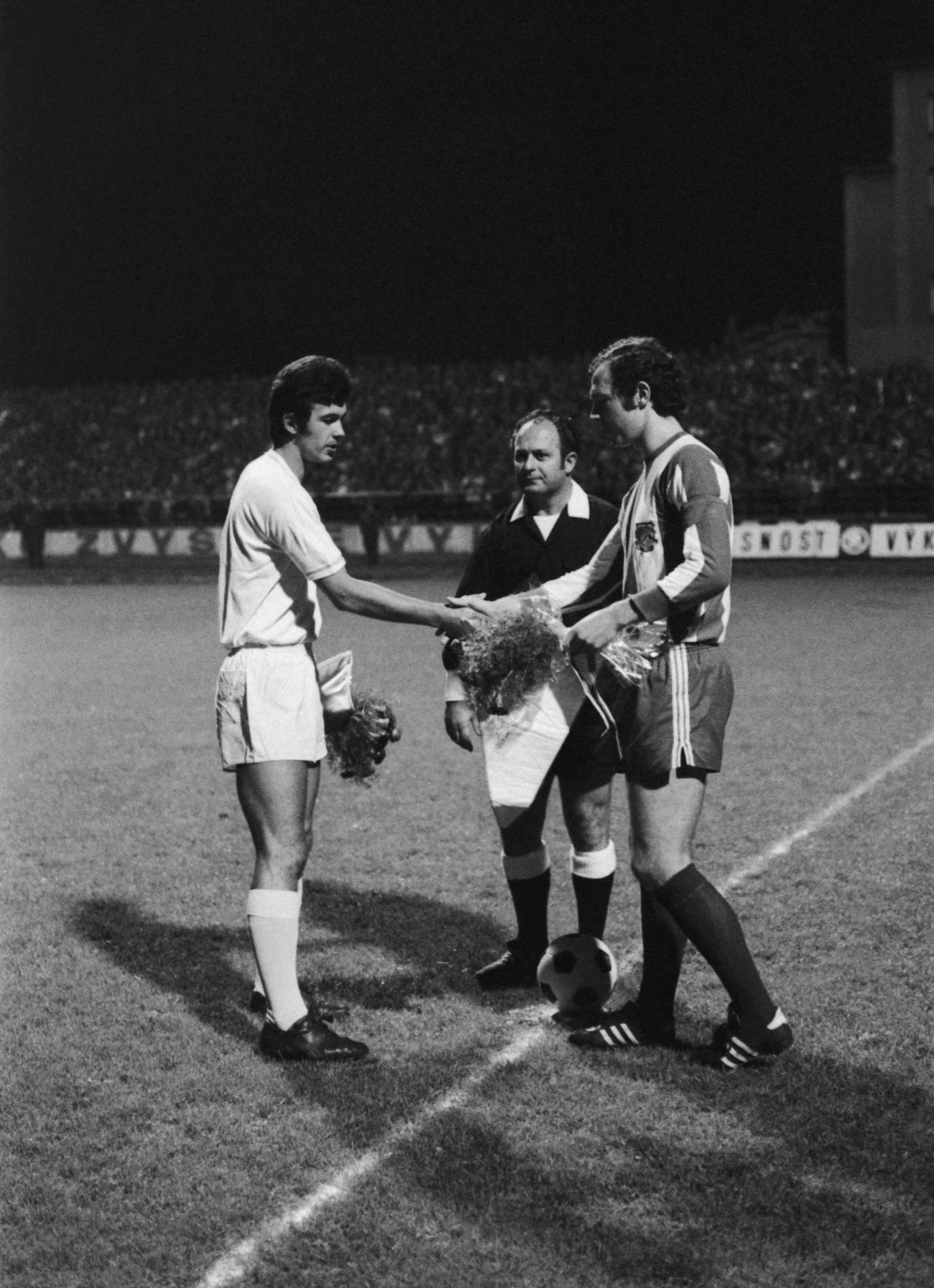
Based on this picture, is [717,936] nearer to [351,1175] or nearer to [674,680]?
[674,680]

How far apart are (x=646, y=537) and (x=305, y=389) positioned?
111 centimetres

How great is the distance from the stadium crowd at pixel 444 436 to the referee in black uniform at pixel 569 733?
77.2 feet

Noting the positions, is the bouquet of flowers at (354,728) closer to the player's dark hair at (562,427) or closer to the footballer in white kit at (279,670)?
the footballer in white kit at (279,670)

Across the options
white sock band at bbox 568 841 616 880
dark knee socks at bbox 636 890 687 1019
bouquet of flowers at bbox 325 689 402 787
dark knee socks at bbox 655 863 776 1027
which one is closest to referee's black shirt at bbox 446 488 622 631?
bouquet of flowers at bbox 325 689 402 787

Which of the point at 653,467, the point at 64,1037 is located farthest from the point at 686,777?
Answer: the point at 64,1037

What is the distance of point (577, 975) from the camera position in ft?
16.0

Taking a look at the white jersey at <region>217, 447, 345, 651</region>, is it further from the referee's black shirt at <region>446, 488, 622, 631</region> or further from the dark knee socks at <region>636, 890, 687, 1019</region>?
the dark knee socks at <region>636, 890, 687, 1019</region>

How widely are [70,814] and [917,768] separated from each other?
493cm

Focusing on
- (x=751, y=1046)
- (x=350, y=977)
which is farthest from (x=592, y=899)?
(x=751, y=1046)

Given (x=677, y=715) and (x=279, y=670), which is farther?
(x=279, y=670)

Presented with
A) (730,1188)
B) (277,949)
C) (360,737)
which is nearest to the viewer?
(730,1188)

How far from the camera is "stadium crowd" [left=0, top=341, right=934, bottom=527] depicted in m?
31.4

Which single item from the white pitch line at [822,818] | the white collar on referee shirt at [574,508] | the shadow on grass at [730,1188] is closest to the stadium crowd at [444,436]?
the white pitch line at [822,818]

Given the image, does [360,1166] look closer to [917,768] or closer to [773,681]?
[917,768]
